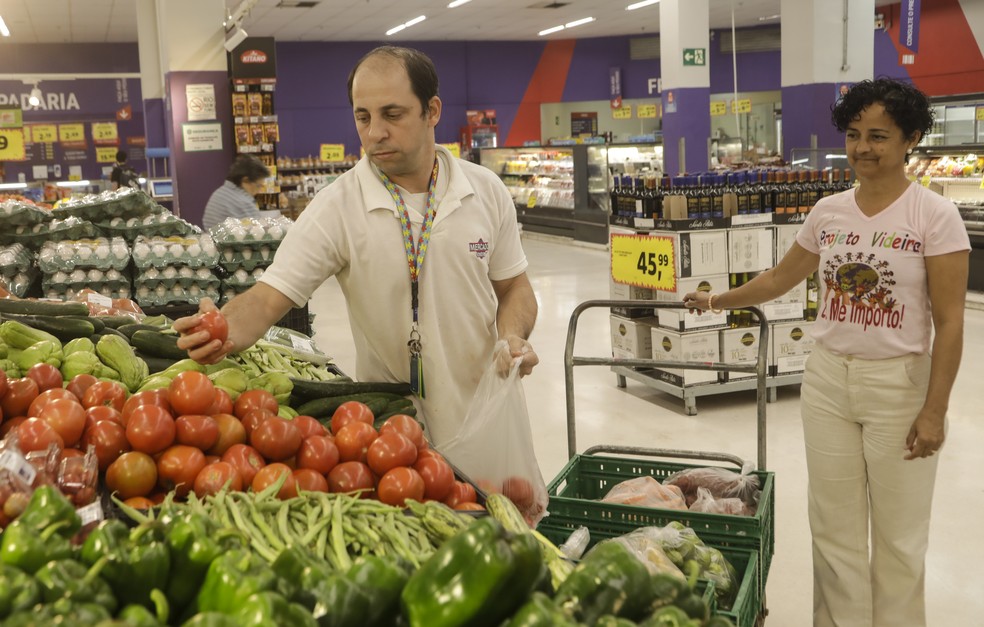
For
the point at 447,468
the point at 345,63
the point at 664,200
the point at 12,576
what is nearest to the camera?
A: the point at 12,576

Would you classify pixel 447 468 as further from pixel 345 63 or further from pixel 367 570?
pixel 345 63

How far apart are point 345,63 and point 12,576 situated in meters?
21.9

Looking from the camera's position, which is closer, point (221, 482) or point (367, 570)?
point (367, 570)

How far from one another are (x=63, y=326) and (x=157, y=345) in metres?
0.32

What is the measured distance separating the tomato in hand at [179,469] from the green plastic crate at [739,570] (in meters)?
0.97

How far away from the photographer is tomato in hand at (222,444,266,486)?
78.4 inches

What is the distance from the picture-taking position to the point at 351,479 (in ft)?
6.64

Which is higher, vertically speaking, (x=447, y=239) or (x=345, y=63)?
(x=345, y=63)

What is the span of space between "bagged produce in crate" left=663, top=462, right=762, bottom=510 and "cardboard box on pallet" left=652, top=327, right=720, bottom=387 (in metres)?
2.80

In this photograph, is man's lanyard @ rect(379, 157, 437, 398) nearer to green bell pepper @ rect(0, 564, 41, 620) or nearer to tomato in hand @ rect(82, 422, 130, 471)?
tomato in hand @ rect(82, 422, 130, 471)

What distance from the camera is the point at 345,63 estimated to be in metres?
22.0

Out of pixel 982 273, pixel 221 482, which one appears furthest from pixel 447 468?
pixel 982 273

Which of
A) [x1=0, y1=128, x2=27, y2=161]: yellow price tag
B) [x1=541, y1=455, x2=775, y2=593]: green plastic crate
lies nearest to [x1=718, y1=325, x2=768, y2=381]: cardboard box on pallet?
[x1=541, y1=455, x2=775, y2=593]: green plastic crate

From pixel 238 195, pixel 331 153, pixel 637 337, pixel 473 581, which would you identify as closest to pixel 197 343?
pixel 473 581
